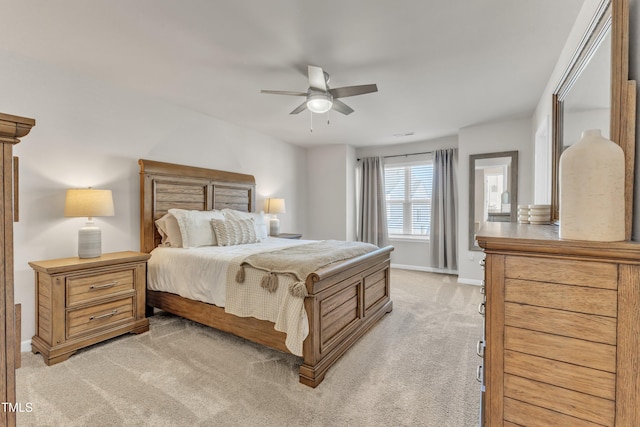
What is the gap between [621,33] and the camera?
1.15 m

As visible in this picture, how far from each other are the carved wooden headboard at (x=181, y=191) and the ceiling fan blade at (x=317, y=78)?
205 cm

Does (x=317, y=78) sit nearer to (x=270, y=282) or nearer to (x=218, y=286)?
(x=270, y=282)

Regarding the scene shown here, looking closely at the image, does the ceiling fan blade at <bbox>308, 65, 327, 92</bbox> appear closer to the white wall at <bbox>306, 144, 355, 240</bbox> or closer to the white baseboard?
the white wall at <bbox>306, 144, 355, 240</bbox>

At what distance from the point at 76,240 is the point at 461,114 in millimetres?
4649

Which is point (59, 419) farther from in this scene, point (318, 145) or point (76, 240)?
point (318, 145)

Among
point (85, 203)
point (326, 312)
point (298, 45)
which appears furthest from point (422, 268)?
point (85, 203)

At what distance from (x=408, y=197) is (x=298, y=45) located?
163 inches

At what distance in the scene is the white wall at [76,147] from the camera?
252 cm

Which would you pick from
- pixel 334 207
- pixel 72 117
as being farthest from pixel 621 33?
pixel 334 207

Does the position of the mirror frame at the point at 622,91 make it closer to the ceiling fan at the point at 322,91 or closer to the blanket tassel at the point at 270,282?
the ceiling fan at the point at 322,91

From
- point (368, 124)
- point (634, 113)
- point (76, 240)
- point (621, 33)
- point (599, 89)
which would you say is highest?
point (368, 124)

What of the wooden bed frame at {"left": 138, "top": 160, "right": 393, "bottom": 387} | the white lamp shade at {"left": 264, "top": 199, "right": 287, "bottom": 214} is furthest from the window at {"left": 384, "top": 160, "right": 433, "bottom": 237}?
the wooden bed frame at {"left": 138, "top": 160, "right": 393, "bottom": 387}

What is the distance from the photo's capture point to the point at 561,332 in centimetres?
101

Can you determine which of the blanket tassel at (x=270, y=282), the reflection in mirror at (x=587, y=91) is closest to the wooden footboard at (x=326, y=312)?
the blanket tassel at (x=270, y=282)
